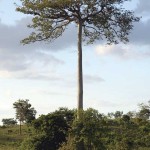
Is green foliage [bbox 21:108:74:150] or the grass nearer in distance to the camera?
green foliage [bbox 21:108:74:150]

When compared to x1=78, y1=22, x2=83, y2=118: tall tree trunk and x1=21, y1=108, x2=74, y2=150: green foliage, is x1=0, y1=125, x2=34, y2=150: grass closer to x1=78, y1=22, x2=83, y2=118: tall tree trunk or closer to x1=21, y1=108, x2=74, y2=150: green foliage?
x1=21, y1=108, x2=74, y2=150: green foliage

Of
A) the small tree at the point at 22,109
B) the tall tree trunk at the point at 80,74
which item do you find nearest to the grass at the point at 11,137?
the small tree at the point at 22,109

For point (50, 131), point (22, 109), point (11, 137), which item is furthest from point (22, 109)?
point (50, 131)

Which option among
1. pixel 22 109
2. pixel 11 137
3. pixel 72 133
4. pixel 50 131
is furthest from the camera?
pixel 22 109

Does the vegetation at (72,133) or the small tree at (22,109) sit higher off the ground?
the small tree at (22,109)

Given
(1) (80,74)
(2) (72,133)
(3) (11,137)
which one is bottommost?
(2) (72,133)

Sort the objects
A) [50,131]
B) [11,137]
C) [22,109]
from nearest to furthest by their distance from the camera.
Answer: [50,131] < [11,137] < [22,109]

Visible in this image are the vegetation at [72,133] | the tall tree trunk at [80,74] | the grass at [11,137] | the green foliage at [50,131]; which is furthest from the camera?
the grass at [11,137]

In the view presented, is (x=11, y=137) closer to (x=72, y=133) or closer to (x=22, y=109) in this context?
(x=22, y=109)

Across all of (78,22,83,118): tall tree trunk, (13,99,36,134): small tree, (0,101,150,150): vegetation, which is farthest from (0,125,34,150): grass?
(78,22,83,118): tall tree trunk

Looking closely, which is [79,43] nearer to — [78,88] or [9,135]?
[78,88]

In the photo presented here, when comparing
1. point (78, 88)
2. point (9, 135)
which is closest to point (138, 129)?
point (9, 135)

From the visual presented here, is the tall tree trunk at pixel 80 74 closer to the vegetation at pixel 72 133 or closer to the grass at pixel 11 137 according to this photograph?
the vegetation at pixel 72 133

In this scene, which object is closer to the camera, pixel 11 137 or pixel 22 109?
pixel 11 137
